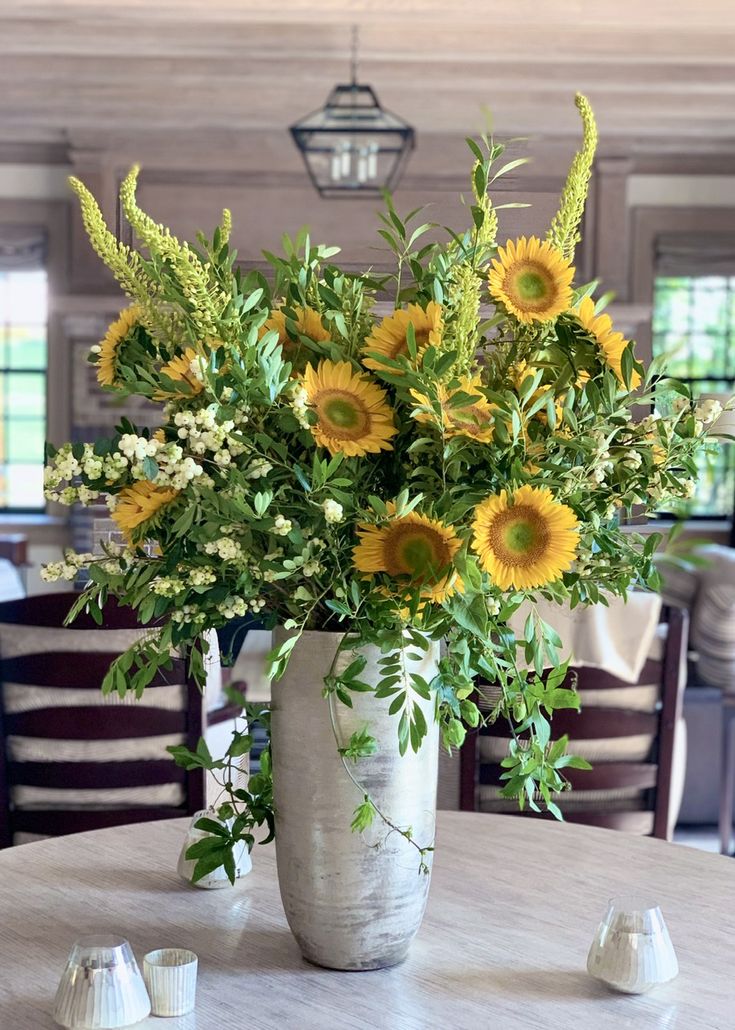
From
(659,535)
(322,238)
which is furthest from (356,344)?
(322,238)

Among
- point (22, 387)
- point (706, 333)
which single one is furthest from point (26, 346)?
point (706, 333)

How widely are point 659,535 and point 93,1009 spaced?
627 mm

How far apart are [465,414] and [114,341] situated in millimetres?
340

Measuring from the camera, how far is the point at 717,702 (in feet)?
13.5

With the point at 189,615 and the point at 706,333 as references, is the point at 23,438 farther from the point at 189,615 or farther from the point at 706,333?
the point at 189,615

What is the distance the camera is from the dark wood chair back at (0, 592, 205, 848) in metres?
2.32

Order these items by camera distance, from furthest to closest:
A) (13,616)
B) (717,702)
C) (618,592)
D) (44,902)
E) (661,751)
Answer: (717,702) < (661,751) < (13,616) < (44,902) < (618,592)

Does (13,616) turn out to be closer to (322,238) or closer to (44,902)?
(44,902)

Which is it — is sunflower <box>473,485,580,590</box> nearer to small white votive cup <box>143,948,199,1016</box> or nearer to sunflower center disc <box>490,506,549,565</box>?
sunflower center disc <box>490,506,549,565</box>

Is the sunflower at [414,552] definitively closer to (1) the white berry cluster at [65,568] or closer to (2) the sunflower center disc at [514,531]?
(2) the sunflower center disc at [514,531]

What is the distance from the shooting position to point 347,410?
42.0 inches

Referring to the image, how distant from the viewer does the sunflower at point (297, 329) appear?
1.11 m

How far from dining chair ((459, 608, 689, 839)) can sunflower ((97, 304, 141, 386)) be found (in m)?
1.45

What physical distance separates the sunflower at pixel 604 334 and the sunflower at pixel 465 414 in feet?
0.39
